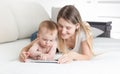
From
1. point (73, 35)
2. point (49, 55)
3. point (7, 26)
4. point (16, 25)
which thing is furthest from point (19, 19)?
point (49, 55)

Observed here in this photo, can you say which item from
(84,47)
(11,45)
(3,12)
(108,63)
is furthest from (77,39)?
(3,12)

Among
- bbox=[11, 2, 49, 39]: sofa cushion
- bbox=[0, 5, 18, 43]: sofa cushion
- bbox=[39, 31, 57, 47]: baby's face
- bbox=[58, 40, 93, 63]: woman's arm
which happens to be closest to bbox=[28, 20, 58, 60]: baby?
bbox=[39, 31, 57, 47]: baby's face

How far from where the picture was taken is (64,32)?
156 cm

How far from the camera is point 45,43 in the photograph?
1502 mm

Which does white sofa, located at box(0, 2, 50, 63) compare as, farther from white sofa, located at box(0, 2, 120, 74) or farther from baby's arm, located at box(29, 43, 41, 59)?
baby's arm, located at box(29, 43, 41, 59)

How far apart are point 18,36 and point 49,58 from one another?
0.68m

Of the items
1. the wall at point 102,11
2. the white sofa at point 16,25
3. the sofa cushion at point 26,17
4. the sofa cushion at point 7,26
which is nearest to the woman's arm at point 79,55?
the white sofa at point 16,25

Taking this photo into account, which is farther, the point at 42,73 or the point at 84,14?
the point at 84,14

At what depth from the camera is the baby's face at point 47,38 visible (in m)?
1.46

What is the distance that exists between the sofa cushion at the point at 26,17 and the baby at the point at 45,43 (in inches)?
24.7

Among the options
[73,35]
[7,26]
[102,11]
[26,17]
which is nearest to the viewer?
[73,35]

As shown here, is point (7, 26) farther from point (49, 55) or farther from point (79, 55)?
point (79, 55)

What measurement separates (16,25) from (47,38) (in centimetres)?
66

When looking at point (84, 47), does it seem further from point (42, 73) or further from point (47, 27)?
point (42, 73)
